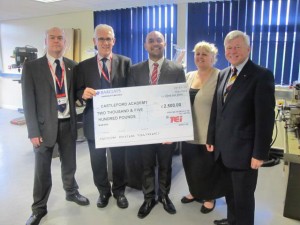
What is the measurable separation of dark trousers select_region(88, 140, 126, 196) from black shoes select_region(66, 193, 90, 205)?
0.67 feet

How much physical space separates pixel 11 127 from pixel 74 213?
13.1 feet

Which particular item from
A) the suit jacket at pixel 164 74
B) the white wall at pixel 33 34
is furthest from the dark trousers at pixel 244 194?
the white wall at pixel 33 34

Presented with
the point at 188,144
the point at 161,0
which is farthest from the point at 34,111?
the point at 161,0

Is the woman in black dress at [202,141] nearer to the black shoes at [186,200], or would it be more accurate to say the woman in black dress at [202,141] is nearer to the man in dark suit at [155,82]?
the black shoes at [186,200]

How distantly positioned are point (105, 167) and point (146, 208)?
55 centimetres

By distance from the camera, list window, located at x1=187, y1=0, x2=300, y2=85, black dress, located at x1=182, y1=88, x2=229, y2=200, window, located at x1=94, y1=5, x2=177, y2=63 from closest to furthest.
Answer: black dress, located at x1=182, y1=88, x2=229, y2=200 < window, located at x1=187, y1=0, x2=300, y2=85 < window, located at x1=94, y1=5, x2=177, y2=63

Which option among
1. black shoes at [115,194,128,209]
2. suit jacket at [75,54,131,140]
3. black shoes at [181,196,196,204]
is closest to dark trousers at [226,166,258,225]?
black shoes at [181,196,196,204]

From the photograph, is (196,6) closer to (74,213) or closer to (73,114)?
(73,114)

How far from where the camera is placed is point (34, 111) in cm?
213

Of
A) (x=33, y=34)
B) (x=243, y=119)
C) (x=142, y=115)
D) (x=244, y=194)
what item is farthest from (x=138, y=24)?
(x=244, y=194)

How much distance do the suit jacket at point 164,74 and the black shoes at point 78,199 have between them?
1.29 m

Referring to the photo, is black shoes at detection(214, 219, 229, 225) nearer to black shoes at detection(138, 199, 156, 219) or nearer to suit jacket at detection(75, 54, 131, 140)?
black shoes at detection(138, 199, 156, 219)

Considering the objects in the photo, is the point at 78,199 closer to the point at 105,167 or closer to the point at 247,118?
the point at 105,167

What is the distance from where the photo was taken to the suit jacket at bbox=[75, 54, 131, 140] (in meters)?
2.27
